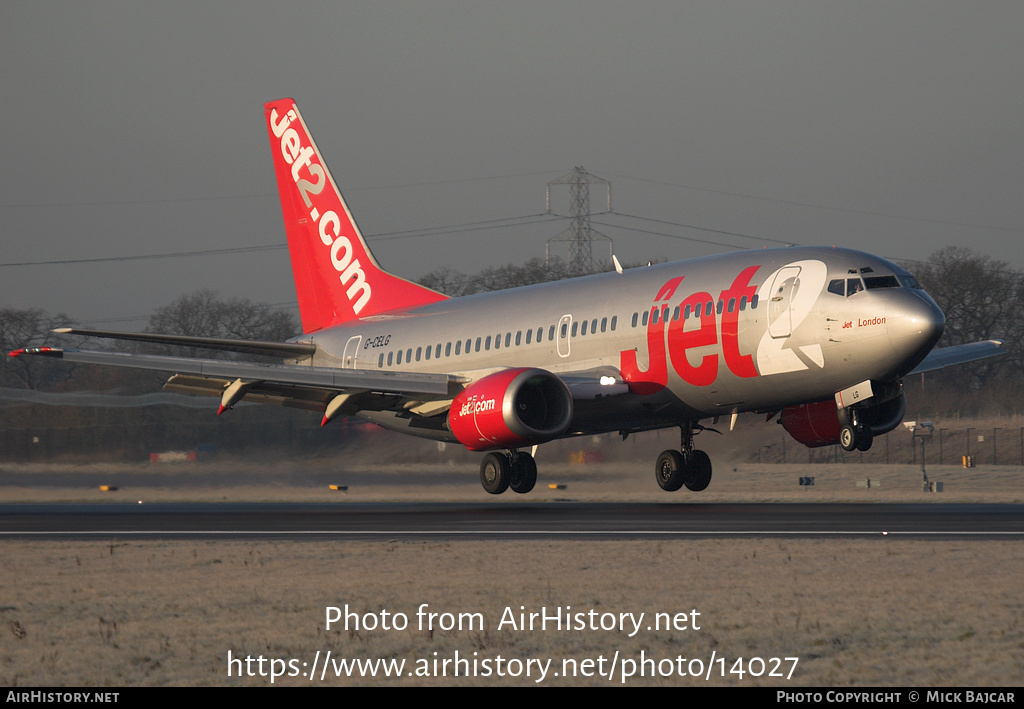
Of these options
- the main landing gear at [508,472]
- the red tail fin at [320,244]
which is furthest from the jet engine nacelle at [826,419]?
the red tail fin at [320,244]

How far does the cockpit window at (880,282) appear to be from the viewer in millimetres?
24927

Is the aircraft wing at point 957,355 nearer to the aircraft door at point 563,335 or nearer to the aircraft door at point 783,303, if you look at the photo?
the aircraft door at point 783,303

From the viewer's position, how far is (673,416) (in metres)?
28.7

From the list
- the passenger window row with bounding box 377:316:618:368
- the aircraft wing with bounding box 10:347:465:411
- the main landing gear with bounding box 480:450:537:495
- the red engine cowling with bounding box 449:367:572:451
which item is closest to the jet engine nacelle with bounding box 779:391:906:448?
the passenger window row with bounding box 377:316:618:368

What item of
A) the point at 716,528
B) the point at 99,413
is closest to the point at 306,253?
the point at 99,413

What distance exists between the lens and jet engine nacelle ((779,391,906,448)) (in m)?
28.5

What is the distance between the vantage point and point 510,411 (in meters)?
26.2

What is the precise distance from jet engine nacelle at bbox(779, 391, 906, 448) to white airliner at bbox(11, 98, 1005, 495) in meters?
0.04

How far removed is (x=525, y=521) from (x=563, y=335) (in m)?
7.38

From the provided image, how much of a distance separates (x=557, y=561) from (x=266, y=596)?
13.7ft

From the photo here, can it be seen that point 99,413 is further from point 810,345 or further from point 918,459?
point 918,459

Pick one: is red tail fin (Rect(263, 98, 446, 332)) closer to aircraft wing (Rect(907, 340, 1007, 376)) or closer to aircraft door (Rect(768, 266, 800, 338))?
aircraft door (Rect(768, 266, 800, 338))

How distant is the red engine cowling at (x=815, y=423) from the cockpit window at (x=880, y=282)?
524 cm

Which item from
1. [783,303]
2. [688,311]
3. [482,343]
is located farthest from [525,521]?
[482,343]
